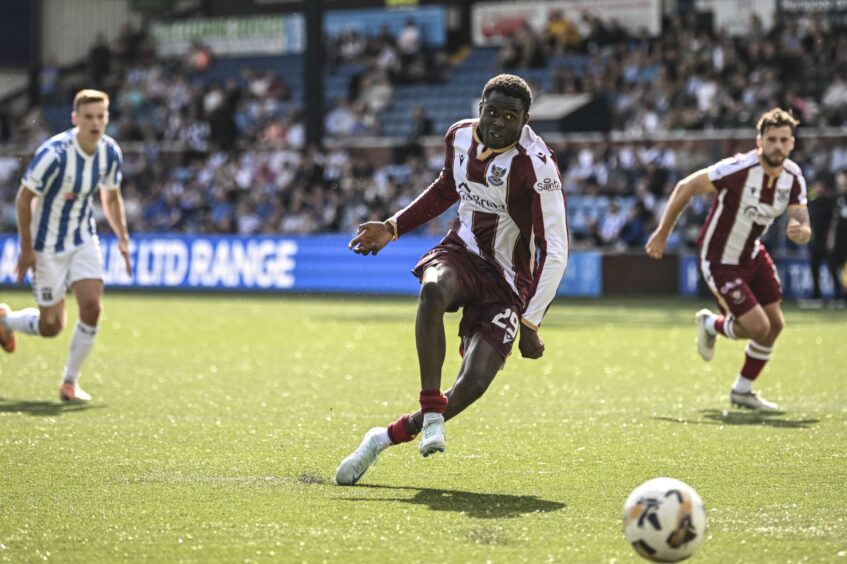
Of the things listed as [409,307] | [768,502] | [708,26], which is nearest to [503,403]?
[768,502]

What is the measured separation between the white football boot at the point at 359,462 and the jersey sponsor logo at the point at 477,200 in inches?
49.0

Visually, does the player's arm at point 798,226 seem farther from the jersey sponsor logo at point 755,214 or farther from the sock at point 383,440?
the sock at point 383,440

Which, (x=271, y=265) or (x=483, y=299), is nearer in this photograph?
(x=483, y=299)

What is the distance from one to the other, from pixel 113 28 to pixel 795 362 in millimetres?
29466

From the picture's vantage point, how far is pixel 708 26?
28.8 m

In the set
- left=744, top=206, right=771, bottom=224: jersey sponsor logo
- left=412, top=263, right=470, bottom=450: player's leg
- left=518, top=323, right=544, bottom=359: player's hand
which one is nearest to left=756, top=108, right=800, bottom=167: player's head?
left=744, top=206, right=771, bottom=224: jersey sponsor logo

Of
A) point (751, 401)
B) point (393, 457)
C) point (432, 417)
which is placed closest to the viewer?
point (432, 417)

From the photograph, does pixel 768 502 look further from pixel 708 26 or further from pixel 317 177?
pixel 708 26

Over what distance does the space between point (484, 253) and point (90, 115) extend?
420 centimetres

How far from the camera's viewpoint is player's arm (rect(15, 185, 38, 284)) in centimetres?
973

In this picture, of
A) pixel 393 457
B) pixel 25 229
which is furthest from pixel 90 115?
pixel 393 457

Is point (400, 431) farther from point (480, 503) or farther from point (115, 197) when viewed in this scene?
point (115, 197)

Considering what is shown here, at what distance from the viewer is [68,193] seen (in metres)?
10.1

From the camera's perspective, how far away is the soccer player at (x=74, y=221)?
10.0 metres
